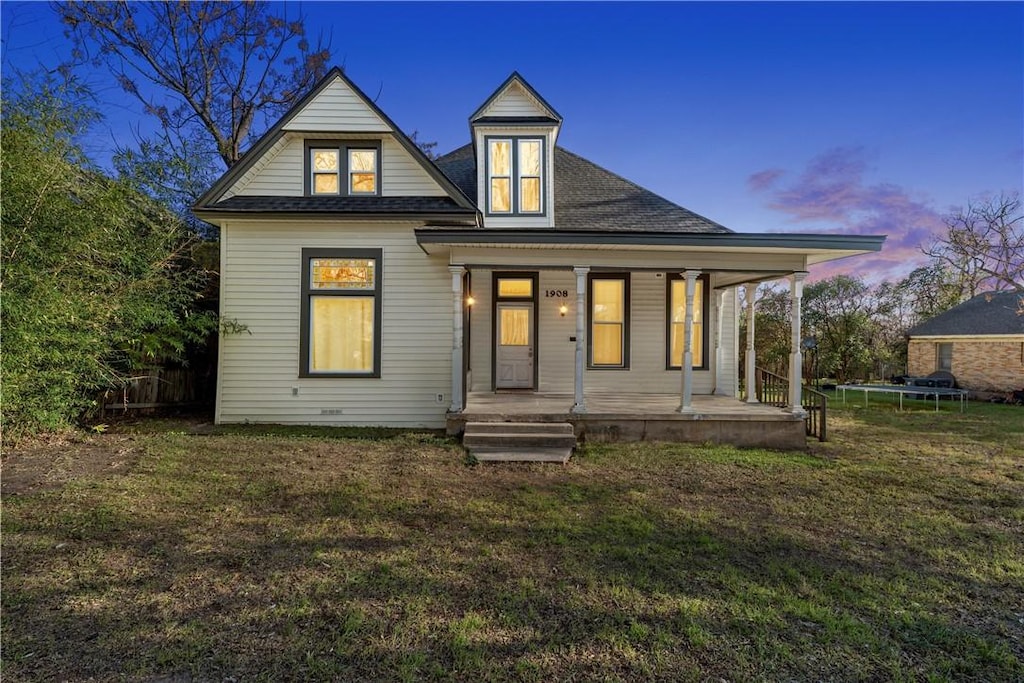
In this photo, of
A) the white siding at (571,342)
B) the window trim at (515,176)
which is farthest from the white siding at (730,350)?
the window trim at (515,176)

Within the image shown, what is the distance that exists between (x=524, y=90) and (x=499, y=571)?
28.7 feet

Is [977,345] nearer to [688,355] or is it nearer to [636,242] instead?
[688,355]

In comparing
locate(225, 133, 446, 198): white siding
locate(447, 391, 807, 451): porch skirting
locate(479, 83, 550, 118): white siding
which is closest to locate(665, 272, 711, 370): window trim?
locate(447, 391, 807, 451): porch skirting

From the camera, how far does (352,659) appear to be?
222 cm

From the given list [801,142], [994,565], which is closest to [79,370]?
[994,565]

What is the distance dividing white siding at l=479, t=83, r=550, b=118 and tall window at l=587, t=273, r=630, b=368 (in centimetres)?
349

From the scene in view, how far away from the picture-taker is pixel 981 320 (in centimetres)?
1652

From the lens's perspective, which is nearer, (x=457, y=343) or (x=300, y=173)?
(x=457, y=343)

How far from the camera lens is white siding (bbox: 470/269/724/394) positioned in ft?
31.7

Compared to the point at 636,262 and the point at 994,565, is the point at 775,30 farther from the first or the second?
the point at 994,565

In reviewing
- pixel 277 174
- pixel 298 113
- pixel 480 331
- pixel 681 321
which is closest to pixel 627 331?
pixel 681 321

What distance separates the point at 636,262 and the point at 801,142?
1215cm

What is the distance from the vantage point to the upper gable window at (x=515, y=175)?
9.23m

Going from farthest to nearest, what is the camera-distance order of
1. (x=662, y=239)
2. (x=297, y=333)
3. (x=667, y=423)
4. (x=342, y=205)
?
(x=297, y=333) < (x=342, y=205) < (x=667, y=423) < (x=662, y=239)
